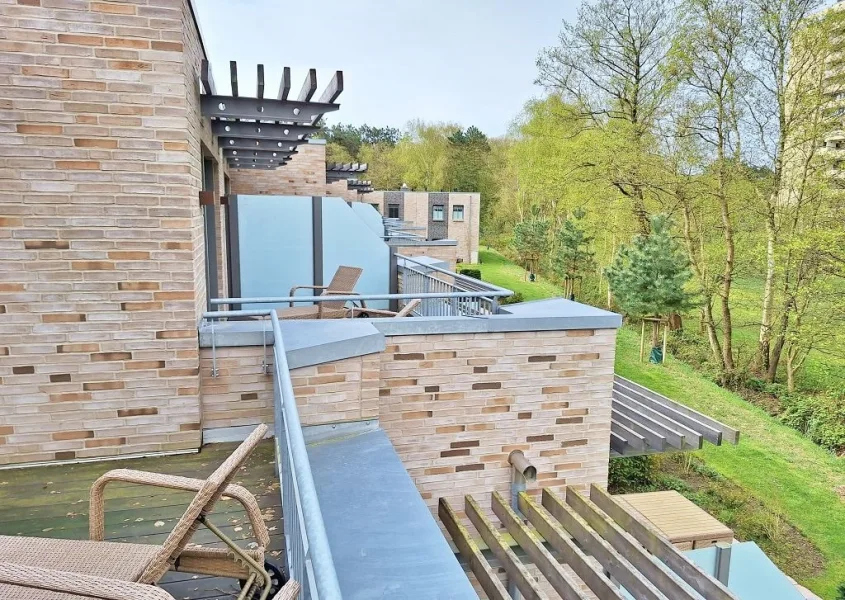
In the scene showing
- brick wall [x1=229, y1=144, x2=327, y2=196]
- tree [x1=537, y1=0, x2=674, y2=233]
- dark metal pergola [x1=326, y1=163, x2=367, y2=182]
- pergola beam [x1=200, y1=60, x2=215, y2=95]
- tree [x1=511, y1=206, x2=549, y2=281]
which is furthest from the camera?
tree [x1=511, y1=206, x2=549, y2=281]

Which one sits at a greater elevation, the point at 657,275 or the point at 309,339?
the point at 309,339

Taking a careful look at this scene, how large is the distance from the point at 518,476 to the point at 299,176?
33.8ft

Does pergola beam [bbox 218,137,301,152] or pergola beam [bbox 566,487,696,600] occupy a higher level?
pergola beam [bbox 218,137,301,152]

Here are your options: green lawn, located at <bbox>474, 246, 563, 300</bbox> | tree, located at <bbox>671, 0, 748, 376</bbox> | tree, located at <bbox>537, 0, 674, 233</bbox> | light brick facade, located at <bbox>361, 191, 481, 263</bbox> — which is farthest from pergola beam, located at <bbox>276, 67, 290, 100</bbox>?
light brick facade, located at <bbox>361, 191, 481, 263</bbox>

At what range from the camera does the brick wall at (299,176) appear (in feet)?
41.4

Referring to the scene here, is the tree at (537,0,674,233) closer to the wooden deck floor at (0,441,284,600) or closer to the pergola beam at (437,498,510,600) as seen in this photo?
the pergola beam at (437,498,510,600)

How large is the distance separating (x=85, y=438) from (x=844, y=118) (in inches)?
687

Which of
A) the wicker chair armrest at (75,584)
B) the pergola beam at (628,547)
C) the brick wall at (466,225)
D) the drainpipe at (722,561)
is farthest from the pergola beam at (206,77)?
the brick wall at (466,225)

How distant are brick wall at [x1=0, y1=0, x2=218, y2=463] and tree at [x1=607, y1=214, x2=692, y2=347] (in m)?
17.1

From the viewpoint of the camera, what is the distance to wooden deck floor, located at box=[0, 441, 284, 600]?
2.50 metres

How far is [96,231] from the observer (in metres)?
3.34

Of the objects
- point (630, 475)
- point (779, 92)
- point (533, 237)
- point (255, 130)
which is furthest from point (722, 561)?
point (533, 237)

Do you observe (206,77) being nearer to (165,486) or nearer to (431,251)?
(165,486)

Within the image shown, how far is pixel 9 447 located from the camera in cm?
340
